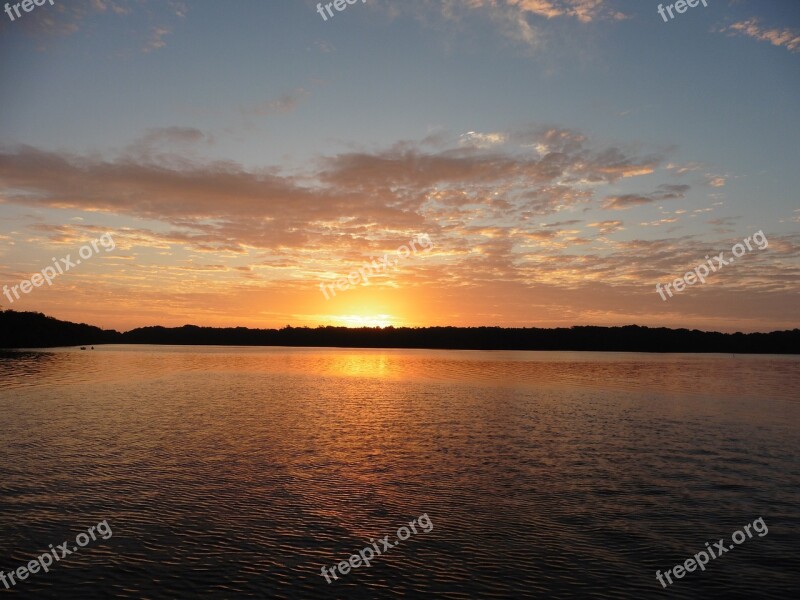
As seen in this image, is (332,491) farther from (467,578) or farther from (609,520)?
(609,520)

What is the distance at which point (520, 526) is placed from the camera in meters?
18.0

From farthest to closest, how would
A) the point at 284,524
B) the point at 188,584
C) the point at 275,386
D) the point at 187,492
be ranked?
1. the point at 275,386
2. the point at 187,492
3. the point at 284,524
4. the point at 188,584

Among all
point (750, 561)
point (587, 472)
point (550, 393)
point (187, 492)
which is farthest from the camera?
point (550, 393)

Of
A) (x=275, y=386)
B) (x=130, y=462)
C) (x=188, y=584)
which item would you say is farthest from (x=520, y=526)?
(x=275, y=386)

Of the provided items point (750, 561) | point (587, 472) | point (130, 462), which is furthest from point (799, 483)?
point (130, 462)

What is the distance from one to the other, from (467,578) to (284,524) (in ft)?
21.6

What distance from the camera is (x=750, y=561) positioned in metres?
15.7

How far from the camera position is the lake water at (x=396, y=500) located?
1412cm

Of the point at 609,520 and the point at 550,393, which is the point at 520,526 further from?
the point at 550,393

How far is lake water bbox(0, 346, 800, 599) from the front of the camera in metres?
14.1

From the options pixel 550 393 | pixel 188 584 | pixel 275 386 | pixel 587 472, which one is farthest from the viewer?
pixel 275 386

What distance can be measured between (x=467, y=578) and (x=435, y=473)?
11.3 metres

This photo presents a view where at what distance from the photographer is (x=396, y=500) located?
2094 cm

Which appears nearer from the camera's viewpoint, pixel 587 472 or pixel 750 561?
pixel 750 561
